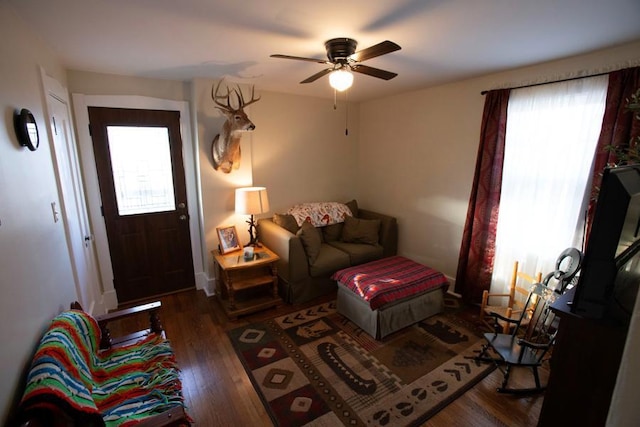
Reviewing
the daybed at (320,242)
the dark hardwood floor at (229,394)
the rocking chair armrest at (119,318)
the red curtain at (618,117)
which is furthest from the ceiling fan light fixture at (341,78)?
the dark hardwood floor at (229,394)

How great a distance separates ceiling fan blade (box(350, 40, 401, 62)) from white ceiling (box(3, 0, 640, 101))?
0.50 ft

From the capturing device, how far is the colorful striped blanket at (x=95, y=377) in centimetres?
112

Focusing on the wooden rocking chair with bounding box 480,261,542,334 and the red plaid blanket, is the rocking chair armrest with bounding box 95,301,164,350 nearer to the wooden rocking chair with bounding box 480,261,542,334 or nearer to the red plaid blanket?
the red plaid blanket

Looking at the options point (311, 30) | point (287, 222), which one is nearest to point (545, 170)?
point (311, 30)

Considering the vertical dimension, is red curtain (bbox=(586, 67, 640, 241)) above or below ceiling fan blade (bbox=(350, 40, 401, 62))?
below

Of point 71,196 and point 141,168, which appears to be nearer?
point 71,196

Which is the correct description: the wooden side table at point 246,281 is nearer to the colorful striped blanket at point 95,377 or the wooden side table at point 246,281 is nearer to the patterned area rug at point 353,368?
the patterned area rug at point 353,368

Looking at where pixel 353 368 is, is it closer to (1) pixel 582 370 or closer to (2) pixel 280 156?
(1) pixel 582 370

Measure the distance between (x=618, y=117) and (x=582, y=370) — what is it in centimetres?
185

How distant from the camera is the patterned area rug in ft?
6.20

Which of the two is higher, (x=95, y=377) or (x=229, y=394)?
(x=95, y=377)

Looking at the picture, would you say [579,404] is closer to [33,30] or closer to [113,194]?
[33,30]

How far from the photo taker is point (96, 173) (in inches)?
114

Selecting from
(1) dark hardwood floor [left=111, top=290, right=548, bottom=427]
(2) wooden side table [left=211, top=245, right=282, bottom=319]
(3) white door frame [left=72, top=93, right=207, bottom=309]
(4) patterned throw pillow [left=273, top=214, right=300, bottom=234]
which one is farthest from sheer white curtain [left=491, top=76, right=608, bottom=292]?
(3) white door frame [left=72, top=93, right=207, bottom=309]
